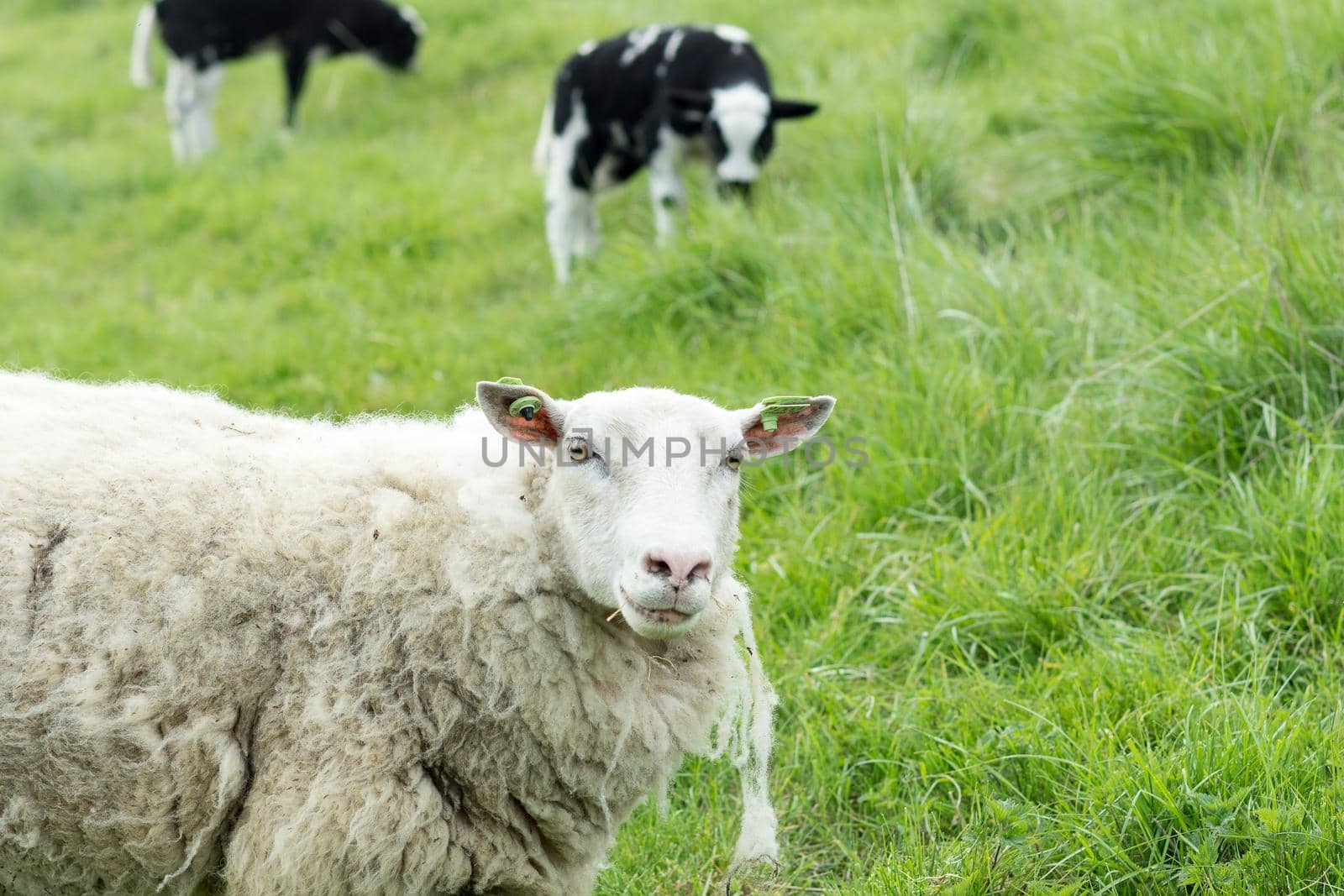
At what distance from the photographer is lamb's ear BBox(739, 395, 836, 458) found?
8.81ft

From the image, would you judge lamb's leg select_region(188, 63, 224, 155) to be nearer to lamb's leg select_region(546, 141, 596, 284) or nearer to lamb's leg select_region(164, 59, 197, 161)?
lamb's leg select_region(164, 59, 197, 161)

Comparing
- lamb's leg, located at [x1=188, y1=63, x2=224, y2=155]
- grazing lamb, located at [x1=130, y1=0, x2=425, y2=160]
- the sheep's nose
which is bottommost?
lamb's leg, located at [x1=188, y1=63, x2=224, y2=155]

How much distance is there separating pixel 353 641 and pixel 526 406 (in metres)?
0.59

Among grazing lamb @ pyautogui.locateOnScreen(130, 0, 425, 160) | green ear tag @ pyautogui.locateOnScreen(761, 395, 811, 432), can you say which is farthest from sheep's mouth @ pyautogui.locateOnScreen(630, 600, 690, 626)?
grazing lamb @ pyautogui.locateOnScreen(130, 0, 425, 160)

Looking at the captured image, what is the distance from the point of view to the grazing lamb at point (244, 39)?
9.74 meters

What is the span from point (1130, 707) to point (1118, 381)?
137 centimetres

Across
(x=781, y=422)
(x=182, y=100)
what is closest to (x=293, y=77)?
(x=182, y=100)

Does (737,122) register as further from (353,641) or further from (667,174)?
(353,641)

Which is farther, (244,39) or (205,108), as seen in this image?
(244,39)

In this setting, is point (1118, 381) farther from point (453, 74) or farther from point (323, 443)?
point (453, 74)

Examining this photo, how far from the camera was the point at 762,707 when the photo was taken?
110 inches

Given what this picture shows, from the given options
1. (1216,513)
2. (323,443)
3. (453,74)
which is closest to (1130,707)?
(1216,513)

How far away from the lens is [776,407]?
2.69 m

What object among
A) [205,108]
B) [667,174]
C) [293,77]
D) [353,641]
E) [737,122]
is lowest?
[205,108]
